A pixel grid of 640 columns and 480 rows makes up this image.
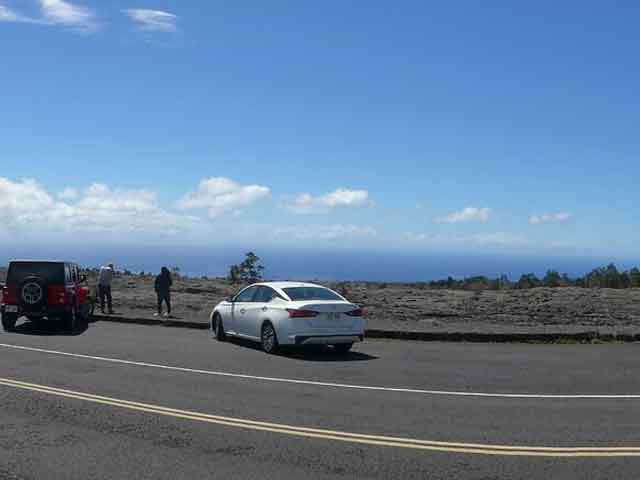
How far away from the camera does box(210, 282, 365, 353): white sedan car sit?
15977 millimetres

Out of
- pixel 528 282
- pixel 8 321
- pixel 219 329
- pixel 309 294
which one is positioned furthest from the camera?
pixel 528 282

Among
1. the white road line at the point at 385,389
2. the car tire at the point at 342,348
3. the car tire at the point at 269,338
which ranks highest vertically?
the car tire at the point at 269,338

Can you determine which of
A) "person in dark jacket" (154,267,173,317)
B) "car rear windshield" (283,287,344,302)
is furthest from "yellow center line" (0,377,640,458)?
"person in dark jacket" (154,267,173,317)

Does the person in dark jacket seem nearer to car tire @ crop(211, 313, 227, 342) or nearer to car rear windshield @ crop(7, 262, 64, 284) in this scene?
car rear windshield @ crop(7, 262, 64, 284)

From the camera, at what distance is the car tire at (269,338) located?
16378 millimetres

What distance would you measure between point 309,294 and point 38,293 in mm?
8484

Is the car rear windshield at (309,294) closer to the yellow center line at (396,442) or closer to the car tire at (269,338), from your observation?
the car tire at (269,338)

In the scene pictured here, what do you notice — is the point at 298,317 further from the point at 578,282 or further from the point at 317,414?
the point at 578,282

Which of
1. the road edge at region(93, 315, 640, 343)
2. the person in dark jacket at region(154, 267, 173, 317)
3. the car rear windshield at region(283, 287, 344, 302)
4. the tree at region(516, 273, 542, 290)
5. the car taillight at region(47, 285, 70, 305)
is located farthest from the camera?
the tree at region(516, 273, 542, 290)

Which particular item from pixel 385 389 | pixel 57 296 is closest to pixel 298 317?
pixel 385 389

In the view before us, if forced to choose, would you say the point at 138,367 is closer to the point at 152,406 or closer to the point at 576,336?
the point at 152,406

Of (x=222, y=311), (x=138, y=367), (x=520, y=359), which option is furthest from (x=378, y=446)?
(x=222, y=311)

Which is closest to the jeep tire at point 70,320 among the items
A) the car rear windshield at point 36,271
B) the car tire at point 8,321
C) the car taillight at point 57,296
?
the car taillight at point 57,296

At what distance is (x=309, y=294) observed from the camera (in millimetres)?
16969
